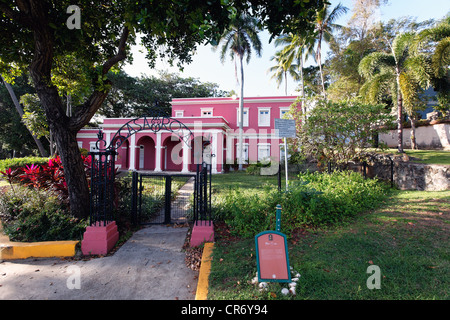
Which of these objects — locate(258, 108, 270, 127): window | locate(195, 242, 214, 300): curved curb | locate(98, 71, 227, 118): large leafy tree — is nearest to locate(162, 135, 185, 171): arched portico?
locate(98, 71, 227, 118): large leafy tree

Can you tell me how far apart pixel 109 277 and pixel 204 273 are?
1.34 metres

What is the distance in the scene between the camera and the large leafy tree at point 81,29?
3.66 meters

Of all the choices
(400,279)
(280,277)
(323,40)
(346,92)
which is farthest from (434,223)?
(323,40)

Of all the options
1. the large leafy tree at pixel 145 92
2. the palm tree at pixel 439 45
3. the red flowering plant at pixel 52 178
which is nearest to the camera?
the red flowering plant at pixel 52 178

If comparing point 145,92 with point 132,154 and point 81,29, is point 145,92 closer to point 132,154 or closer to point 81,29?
point 132,154

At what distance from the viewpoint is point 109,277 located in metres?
2.92

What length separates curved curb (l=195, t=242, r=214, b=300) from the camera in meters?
2.43

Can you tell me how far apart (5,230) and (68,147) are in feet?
6.39

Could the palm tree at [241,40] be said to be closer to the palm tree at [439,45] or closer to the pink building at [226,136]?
the pink building at [226,136]

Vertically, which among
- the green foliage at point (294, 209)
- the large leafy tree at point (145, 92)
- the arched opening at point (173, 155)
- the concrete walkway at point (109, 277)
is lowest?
the concrete walkway at point (109, 277)

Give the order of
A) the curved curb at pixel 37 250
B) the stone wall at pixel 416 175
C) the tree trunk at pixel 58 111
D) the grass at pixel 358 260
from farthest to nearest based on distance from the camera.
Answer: the stone wall at pixel 416 175, the tree trunk at pixel 58 111, the curved curb at pixel 37 250, the grass at pixel 358 260

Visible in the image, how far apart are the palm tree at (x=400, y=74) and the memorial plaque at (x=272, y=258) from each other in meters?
10.8

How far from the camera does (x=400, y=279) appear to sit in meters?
2.47

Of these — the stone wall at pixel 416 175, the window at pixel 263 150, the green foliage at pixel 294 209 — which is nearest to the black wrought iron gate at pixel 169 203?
the green foliage at pixel 294 209
